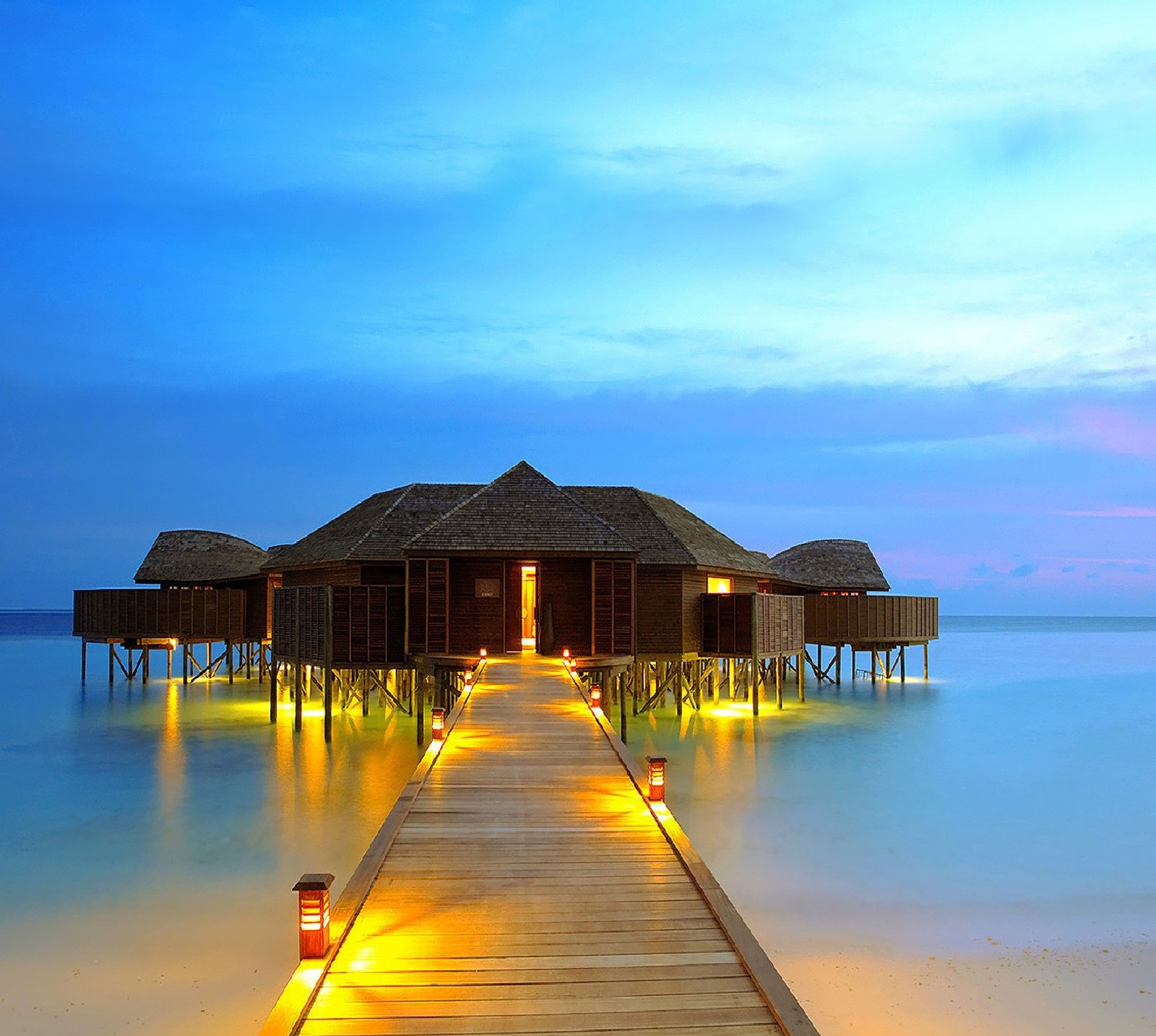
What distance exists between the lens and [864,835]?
15.9m

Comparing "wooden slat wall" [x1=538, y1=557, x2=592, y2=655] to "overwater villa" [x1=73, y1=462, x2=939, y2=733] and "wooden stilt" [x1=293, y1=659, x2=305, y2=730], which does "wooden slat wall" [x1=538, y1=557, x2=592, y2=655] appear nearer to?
"overwater villa" [x1=73, y1=462, x2=939, y2=733]

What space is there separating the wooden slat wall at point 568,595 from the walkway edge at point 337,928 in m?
13.3

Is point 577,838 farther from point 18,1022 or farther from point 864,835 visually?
point 864,835

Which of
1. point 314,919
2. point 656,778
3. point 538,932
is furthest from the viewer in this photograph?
point 656,778

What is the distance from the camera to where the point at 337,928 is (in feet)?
21.2

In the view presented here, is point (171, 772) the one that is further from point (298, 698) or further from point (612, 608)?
point (612, 608)

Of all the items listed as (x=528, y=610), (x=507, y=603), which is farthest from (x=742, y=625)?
(x=507, y=603)

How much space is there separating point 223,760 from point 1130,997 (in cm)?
1930

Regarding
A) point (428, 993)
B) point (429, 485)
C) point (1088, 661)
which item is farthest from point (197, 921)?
point (1088, 661)

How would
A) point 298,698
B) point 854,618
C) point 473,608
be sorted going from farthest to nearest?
point 854,618
point 298,698
point 473,608

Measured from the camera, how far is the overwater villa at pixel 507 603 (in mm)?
23750

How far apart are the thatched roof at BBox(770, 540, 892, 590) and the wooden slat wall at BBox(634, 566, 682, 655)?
14739 mm

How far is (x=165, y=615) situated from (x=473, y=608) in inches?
735

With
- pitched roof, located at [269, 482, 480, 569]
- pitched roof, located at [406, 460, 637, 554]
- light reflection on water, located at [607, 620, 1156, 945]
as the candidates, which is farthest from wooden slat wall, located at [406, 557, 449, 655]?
light reflection on water, located at [607, 620, 1156, 945]
